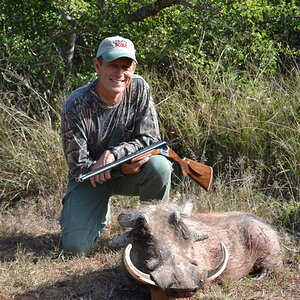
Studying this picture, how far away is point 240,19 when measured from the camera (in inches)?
270

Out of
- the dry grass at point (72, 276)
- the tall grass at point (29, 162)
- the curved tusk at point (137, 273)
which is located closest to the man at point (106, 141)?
the dry grass at point (72, 276)

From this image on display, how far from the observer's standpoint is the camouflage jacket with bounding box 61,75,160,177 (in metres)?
4.63

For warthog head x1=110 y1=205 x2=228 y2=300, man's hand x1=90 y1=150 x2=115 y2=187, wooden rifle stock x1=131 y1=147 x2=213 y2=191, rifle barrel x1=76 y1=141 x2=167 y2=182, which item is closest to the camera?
warthog head x1=110 y1=205 x2=228 y2=300

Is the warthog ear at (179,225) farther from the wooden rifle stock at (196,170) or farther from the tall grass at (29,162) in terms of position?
the tall grass at (29,162)

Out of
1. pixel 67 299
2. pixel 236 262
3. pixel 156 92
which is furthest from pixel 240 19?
pixel 67 299

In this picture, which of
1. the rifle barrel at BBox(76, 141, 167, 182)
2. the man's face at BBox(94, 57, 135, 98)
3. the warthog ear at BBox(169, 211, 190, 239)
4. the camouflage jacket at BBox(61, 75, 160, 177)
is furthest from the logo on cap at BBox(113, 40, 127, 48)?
the warthog ear at BBox(169, 211, 190, 239)

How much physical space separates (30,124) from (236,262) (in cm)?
311

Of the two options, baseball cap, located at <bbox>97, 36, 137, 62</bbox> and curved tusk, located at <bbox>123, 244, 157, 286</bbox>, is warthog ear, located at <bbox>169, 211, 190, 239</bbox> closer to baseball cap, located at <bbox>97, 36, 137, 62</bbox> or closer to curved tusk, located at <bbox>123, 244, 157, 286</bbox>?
curved tusk, located at <bbox>123, 244, 157, 286</bbox>

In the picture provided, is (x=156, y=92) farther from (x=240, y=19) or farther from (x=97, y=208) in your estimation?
(x=97, y=208)

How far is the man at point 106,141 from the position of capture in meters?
4.57

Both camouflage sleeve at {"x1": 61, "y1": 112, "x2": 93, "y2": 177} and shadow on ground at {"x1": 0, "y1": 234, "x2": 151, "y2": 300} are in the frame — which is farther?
camouflage sleeve at {"x1": 61, "y1": 112, "x2": 93, "y2": 177}

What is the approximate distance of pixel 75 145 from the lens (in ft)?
15.2

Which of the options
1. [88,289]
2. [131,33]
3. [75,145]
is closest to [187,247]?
[88,289]

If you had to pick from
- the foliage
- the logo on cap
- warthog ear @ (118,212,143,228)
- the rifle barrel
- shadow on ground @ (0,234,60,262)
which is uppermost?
the logo on cap
